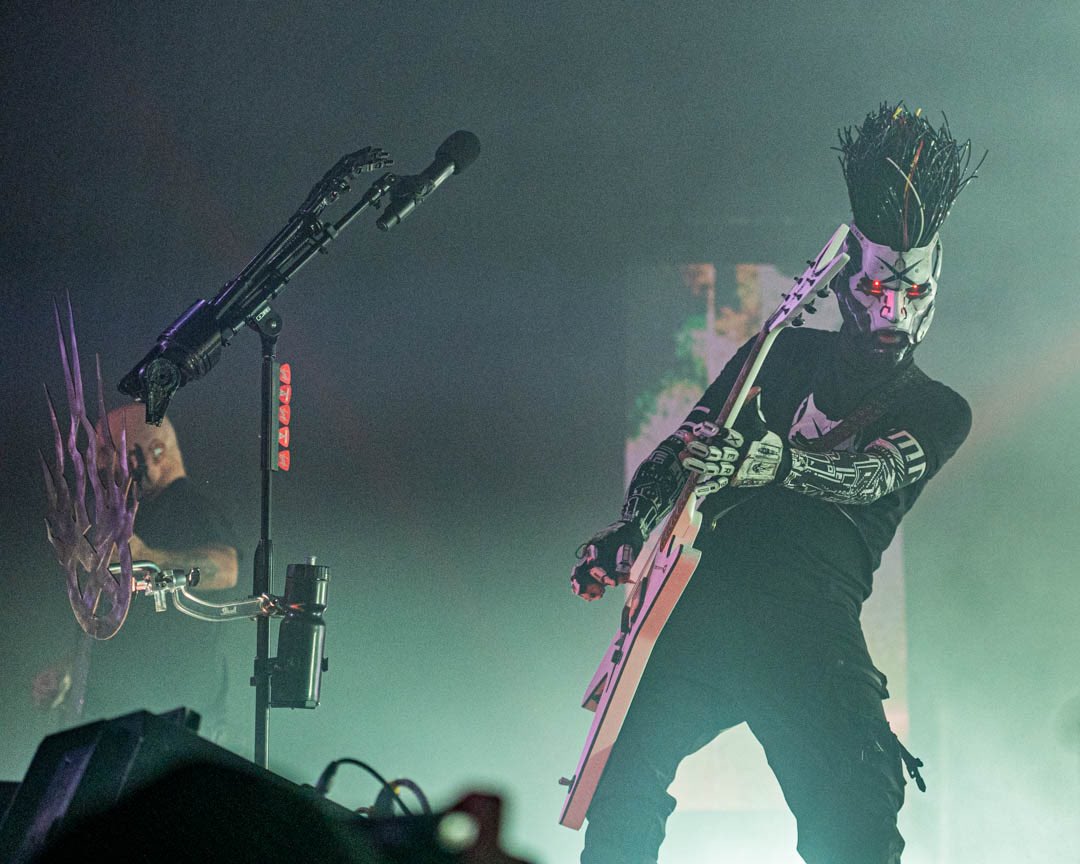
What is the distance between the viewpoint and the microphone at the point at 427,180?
2.82 metres

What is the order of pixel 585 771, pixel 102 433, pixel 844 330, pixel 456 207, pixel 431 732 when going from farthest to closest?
1. pixel 456 207
2. pixel 431 732
3. pixel 102 433
4. pixel 844 330
5. pixel 585 771

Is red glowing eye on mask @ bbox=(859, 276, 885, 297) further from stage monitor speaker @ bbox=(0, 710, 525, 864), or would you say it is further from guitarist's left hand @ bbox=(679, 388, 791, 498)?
stage monitor speaker @ bbox=(0, 710, 525, 864)

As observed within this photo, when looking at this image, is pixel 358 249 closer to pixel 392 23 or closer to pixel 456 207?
pixel 456 207

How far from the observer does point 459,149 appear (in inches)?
116

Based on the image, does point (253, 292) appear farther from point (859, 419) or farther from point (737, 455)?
point (859, 419)

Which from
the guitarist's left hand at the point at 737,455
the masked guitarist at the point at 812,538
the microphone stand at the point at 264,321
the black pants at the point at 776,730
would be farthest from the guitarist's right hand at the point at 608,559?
the microphone stand at the point at 264,321

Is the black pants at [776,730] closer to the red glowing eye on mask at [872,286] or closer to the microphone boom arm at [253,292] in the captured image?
the red glowing eye on mask at [872,286]

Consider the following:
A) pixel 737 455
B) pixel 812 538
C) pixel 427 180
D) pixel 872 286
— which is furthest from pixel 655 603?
pixel 427 180

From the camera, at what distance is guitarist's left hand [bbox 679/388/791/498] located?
2.43m

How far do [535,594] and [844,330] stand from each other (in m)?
1.40

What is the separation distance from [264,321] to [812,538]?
1.59 meters

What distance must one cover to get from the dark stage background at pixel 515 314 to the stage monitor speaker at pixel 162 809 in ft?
8.40

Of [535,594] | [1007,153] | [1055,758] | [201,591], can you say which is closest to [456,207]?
[535,594]

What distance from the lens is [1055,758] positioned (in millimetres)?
3400
